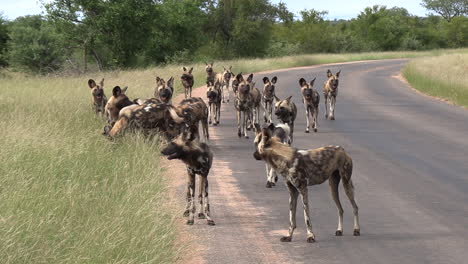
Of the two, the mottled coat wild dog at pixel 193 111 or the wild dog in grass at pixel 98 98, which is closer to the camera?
the mottled coat wild dog at pixel 193 111

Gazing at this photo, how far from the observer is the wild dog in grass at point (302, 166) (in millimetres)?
7977

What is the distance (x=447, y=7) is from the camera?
158625 millimetres

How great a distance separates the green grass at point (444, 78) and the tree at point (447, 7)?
121 meters

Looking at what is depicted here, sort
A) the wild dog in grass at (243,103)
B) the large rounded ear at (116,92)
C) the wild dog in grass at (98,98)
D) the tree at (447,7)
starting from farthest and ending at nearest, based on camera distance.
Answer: the tree at (447,7), the wild dog in grass at (243,103), the wild dog in grass at (98,98), the large rounded ear at (116,92)

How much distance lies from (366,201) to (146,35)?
3510 centimetres

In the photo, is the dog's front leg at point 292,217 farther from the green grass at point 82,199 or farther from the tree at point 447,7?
the tree at point 447,7

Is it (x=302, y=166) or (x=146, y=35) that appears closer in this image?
(x=302, y=166)

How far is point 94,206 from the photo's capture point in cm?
813

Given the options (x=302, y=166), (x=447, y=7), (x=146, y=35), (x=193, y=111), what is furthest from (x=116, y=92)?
(x=447, y=7)

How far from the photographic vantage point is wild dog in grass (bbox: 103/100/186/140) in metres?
12.4

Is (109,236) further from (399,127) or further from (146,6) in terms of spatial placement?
(146,6)

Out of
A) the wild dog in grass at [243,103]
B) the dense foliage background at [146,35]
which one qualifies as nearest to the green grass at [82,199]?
the wild dog in grass at [243,103]

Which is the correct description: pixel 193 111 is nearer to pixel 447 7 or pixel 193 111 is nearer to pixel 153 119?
pixel 153 119

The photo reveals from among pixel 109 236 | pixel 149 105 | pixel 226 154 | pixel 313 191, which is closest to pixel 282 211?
pixel 313 191
